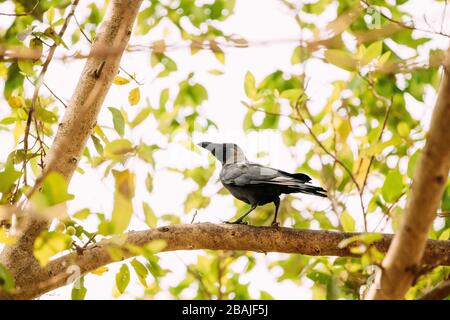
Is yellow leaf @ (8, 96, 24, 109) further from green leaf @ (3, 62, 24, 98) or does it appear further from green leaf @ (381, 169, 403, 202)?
green leaf @ (381, 169, 403, 202)

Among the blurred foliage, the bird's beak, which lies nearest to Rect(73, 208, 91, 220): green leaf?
the blurred foliage

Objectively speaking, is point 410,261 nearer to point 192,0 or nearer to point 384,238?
point 384,238

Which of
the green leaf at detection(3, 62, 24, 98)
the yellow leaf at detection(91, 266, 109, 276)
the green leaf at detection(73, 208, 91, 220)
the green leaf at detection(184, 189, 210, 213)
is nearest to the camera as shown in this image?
the green leaf at detection(73, 208, 91, 220)

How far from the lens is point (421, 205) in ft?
4.75

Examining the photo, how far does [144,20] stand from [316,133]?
6.16 ft

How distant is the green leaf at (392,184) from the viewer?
2508 millimetres

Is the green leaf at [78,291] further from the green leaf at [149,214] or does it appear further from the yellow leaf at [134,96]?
the yellow leaf at [134,96]

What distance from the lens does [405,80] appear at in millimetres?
4152

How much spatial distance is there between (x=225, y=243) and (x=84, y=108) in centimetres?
95

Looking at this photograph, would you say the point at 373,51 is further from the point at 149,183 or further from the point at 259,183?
the point at 149,183

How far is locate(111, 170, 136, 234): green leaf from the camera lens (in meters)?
1.46

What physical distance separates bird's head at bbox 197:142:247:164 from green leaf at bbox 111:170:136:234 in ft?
7.83
